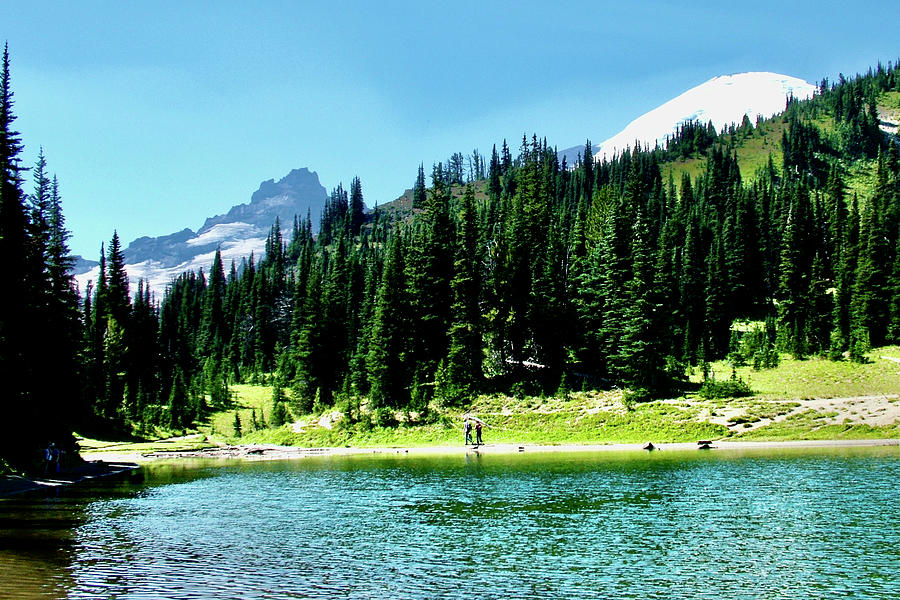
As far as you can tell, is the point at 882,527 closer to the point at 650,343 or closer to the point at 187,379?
the point at 650,343

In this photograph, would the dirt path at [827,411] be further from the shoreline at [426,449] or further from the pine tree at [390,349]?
the pine tree at [390,349]

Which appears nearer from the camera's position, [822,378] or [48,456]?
[48,456]

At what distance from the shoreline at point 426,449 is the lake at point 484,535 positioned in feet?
31.4

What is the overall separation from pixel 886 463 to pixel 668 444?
57.5 feet

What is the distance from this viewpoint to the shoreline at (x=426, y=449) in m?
48.9

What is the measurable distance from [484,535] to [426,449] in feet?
121

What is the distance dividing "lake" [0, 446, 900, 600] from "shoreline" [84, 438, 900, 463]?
31.4 feet

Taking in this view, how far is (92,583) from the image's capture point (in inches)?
651

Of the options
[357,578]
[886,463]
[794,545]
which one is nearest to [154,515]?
[357,578]

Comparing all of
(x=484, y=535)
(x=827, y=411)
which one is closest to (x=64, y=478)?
(x=484, y=535)

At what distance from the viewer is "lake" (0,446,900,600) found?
16.3m

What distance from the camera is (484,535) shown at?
74.2 ft

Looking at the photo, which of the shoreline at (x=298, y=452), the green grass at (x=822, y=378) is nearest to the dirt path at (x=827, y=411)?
the green grass at (x=822, y=378)

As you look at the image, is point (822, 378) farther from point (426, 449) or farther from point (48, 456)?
point (48, 456)
